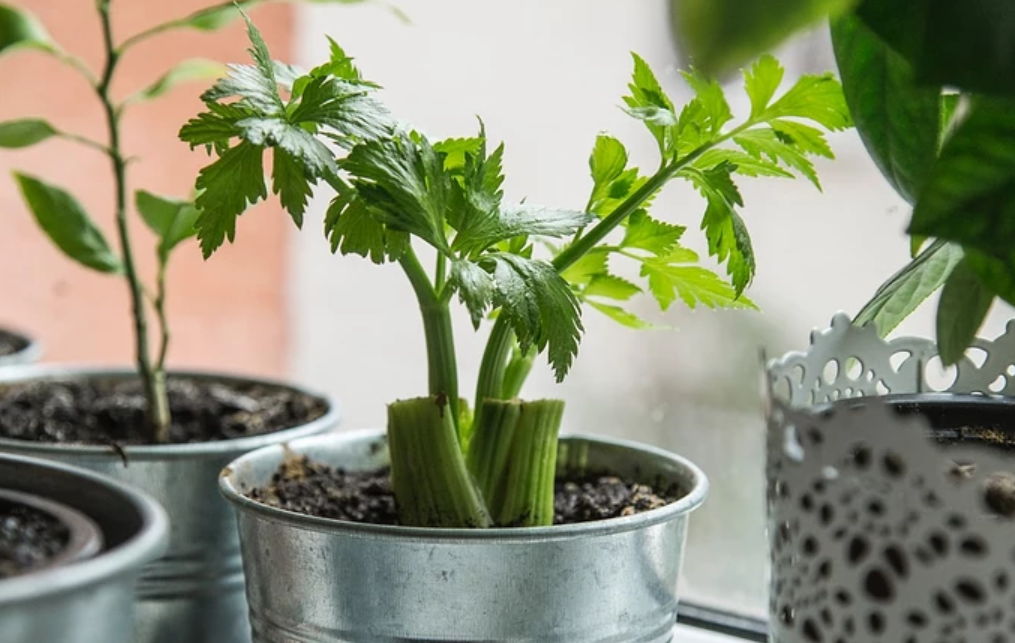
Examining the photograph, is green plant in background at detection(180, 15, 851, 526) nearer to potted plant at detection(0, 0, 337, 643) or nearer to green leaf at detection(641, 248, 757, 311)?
green leaf at detection(641, 248, 757, 311)

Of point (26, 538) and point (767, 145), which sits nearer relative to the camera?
point (26, 538)

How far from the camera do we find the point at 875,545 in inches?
20.3

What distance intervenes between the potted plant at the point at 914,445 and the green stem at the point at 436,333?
21 centimetres

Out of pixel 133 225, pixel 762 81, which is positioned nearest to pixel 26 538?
pixel 762 81

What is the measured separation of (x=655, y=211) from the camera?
1.09m

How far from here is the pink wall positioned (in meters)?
1.29

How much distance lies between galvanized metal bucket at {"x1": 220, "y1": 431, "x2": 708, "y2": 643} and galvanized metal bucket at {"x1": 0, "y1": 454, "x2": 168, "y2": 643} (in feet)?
0.43

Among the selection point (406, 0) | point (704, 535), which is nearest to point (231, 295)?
point (406, 0)

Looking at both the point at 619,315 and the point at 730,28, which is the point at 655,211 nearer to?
the point at 619,315

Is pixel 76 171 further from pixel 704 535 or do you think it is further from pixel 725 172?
pixel 725 172

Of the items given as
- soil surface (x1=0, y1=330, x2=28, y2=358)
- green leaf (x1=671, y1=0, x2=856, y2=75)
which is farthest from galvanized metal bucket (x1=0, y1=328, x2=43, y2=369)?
green leaf (x1=671, y1=0, x2=856, y2=75)

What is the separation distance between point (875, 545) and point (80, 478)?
0.36 meters

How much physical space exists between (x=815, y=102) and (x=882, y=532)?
0.27 meters

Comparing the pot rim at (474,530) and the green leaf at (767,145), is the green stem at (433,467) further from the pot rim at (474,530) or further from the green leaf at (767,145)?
the green leaf at (767,145)
